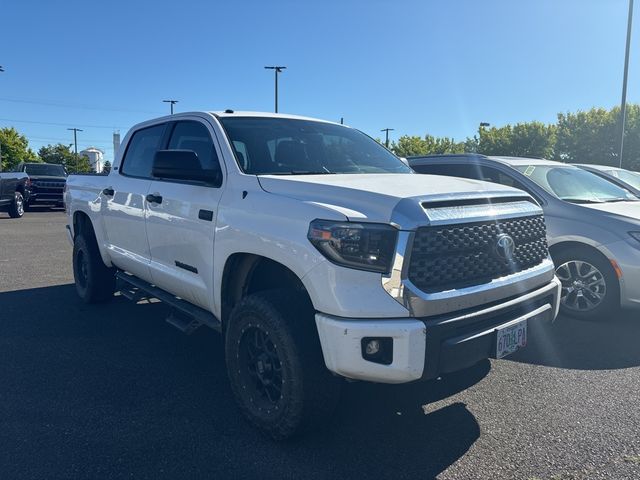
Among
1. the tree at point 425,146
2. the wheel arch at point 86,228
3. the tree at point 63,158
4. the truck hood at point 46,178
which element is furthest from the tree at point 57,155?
the wheel arch at point 86,228

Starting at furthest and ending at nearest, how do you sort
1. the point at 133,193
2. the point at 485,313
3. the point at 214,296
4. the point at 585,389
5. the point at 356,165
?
the point at 133,193, the point at 356,165, the point at 585,389, the point at 214,296, the point at 485,313

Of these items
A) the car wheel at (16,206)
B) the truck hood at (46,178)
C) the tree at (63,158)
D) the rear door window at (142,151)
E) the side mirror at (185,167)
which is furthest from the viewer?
the tree at (63,158)

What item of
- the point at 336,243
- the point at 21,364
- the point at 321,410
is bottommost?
the point at 21,364

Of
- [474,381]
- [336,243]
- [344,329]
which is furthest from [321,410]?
[474,381]

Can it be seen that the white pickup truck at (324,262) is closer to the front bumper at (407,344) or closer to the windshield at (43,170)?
the front bumper at (407,344)

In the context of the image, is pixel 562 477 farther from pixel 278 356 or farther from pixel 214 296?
pixel 214 296

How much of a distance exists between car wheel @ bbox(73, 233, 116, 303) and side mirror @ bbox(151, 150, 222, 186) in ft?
8.61

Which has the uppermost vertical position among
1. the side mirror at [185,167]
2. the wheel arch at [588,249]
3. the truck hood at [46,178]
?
the side mirror at [185,167]

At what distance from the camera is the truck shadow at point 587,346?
429cm

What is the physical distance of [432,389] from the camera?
12.3ft

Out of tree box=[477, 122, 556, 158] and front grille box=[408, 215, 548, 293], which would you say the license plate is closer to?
front grille box=[408, 215, 548, 293]

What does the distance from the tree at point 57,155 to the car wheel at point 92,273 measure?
66.3 meters

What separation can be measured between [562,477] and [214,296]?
7.56ft

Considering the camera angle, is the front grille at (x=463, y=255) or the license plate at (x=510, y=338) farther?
the license plate at (x=510, y=338)
